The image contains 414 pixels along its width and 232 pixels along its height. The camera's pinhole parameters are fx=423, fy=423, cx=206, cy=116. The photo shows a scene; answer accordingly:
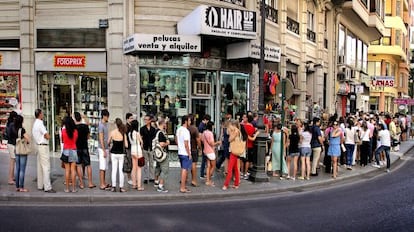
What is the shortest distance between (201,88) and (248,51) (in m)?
2.11

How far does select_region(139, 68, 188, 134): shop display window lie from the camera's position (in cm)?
1436

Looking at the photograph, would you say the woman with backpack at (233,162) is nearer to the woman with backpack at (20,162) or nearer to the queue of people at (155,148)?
the queue of people at (155,148)

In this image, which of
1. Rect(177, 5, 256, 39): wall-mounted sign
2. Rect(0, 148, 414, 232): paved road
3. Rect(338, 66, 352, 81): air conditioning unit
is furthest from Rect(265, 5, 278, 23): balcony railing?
Rect(338, 66, 352, 81): air conditioning unit

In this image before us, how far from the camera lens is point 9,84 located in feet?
52.0

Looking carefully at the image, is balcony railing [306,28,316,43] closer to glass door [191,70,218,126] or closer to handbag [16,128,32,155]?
glass door [191,70,218,126]

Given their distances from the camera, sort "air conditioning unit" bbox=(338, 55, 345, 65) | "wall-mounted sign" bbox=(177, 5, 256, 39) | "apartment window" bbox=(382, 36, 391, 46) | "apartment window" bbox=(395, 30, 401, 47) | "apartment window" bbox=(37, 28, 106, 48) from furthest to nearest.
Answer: "apartment window" bbox=(395, 30, 401, 47), "apartment window" bbox=(382, 36, 391, 46), "air conditioning unit" bbox=(338, 55, 345, 65), "apartment window" bbox=(37, 28, 106, 48), "wall-mounted sign" bbox=(177, 5, 256, 39)

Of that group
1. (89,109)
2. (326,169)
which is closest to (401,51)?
(326,169)

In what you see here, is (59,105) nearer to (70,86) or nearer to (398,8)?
(70,86)

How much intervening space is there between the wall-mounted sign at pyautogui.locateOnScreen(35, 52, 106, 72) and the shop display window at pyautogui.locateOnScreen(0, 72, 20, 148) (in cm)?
129

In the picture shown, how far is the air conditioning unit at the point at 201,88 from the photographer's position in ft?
48.9

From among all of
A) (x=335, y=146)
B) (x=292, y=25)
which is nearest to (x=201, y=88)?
(x=335, y=146)

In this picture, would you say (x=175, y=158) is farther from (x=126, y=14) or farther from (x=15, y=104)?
(x=15, y=104)

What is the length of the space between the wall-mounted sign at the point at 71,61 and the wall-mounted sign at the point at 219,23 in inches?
118

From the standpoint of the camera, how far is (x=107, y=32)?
14320 millimetres
